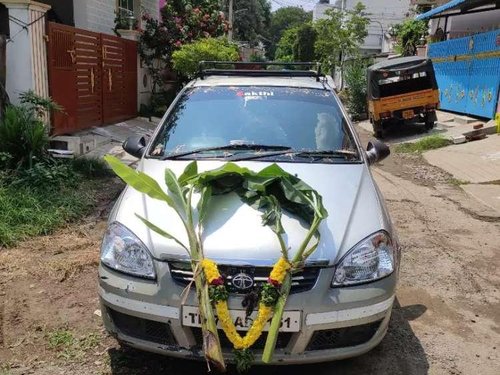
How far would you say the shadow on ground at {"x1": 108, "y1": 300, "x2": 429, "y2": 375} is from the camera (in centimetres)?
299

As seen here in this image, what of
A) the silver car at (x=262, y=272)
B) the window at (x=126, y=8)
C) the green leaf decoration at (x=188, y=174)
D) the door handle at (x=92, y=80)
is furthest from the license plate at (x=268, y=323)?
the window at (x=126, y=8)

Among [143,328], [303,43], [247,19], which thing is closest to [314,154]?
[143,328]

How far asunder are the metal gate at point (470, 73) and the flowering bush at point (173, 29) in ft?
23.9

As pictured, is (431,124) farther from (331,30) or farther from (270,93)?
(331,30)

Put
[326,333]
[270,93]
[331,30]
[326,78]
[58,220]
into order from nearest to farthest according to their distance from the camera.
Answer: [326,333] → [270,93] → [326,78] → [58,220] → [331,30]

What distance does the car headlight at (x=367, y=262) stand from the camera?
2609 mm

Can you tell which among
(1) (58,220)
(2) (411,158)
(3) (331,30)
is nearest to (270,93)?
(1) (58,220)

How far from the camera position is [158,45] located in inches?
562

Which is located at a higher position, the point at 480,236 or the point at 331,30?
the point at 331,30

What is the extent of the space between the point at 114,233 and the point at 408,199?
5484mm

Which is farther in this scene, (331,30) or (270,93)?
(331,30)

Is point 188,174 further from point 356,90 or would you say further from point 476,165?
point 356,90

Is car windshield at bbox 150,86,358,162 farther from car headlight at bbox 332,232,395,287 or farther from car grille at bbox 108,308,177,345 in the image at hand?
car grille at bbox 108,308,177,345

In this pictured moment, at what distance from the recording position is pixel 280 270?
2438 mm
